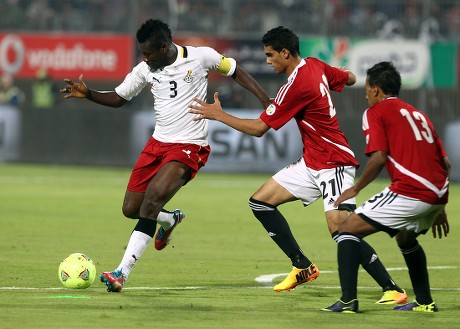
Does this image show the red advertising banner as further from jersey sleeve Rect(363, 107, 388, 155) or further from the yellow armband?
jersey sleeve Rect(363, 107, 388, 155)

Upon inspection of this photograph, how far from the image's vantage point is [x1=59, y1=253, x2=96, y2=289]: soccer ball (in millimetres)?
9531

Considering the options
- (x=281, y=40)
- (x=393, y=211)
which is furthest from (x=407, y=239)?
(x=281, y=40)

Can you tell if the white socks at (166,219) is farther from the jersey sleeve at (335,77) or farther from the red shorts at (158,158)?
the jersey sleeve at (335,77)

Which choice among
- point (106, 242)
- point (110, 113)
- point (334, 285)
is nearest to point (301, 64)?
point (334, 285)

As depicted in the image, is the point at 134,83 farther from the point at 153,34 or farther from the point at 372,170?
the point at 372,170

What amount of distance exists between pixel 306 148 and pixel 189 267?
7.97 ft

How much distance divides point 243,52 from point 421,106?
525cm

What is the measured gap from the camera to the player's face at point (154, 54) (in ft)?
32.7

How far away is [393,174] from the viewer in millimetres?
8383

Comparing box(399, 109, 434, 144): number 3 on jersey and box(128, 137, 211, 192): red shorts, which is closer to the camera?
box(399, 109, 434, 144): number 3 on jersey

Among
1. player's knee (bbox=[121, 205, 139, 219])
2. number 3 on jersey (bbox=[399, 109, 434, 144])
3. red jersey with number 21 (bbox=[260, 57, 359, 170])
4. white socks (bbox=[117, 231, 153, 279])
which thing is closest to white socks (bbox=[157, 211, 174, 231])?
player's knee (bbox=[121, 205, 139, 219])

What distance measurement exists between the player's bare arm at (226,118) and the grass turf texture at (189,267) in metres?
1.45

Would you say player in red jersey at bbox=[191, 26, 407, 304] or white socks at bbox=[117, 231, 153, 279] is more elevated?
player in red jersey at bbox=[191, 26, 407, 304]

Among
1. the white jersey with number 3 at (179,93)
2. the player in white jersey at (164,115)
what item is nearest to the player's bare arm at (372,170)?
the player in white jersey at (164,115)
